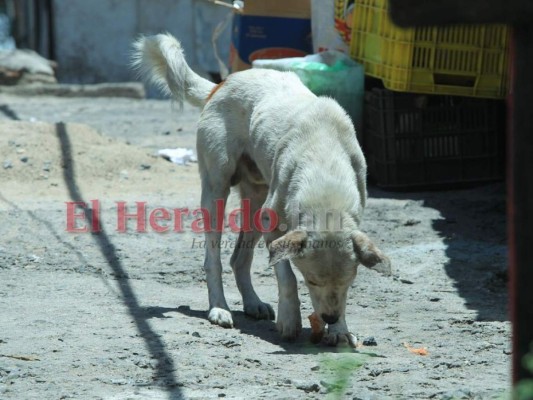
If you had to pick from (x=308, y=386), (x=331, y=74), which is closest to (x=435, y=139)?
(x=331, y=74)

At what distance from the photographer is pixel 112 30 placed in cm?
1638

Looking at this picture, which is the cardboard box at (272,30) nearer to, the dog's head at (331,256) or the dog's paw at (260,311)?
the dog's paw at (260,311)

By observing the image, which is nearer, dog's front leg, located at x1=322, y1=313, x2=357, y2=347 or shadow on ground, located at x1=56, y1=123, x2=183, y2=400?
shadow on ground, located at x1=56, y1=123, x2=183, y2=400

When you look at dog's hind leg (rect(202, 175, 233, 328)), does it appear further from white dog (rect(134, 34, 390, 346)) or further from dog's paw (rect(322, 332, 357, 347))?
dog's paw (rect(322, 332, 357, 347))

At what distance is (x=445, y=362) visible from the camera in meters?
5.20

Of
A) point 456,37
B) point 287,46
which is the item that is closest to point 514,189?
point 456,37

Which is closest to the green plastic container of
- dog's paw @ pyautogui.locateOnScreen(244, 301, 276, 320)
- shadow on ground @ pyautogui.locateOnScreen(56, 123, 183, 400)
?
shadow on ground @ pyautogui.locateOnScreen(56, 123, 183, 400)

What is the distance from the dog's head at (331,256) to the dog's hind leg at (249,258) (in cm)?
108

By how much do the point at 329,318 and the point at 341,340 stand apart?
24 cm

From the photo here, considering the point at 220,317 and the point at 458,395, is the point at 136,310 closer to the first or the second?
the point at 220,317

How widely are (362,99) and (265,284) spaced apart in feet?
11.2

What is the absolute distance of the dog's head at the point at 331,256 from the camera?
5184mm

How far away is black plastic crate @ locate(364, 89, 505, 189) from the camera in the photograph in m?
9.70

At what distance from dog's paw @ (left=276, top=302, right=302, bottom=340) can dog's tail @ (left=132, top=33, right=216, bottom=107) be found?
1764mm
